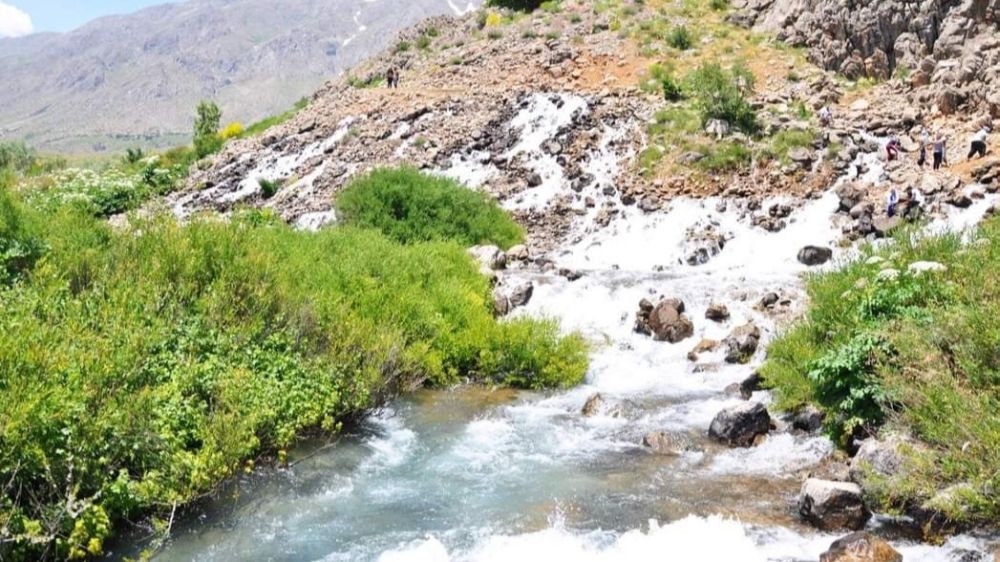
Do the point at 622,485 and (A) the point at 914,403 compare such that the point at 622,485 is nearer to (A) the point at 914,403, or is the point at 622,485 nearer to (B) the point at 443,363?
(A) the point at 914,403

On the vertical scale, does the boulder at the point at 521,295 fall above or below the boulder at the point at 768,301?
above

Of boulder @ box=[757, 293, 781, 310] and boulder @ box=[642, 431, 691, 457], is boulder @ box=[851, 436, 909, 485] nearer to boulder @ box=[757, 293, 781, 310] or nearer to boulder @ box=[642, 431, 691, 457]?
boulder @ box=[642, 431, 691, 457]

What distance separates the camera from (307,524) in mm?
8766

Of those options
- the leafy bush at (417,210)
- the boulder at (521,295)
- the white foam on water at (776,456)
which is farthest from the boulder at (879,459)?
the leafy bush at (417,210)

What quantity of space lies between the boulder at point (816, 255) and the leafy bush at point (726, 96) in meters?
7.12

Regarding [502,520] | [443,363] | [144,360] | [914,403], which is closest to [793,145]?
[443,363]

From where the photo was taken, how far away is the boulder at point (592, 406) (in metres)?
12.7

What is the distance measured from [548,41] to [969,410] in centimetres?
3141

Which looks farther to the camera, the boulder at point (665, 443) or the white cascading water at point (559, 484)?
the boulder at point (665, 443)

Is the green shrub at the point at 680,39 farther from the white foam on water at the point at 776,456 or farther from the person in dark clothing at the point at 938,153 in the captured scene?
the white foam on water at the point at 776,456

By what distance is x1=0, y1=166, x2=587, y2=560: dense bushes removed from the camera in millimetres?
7258

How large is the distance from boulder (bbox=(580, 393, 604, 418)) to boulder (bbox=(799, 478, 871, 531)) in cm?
449

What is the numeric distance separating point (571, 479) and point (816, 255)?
12159mm

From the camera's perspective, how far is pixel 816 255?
19469 mm
